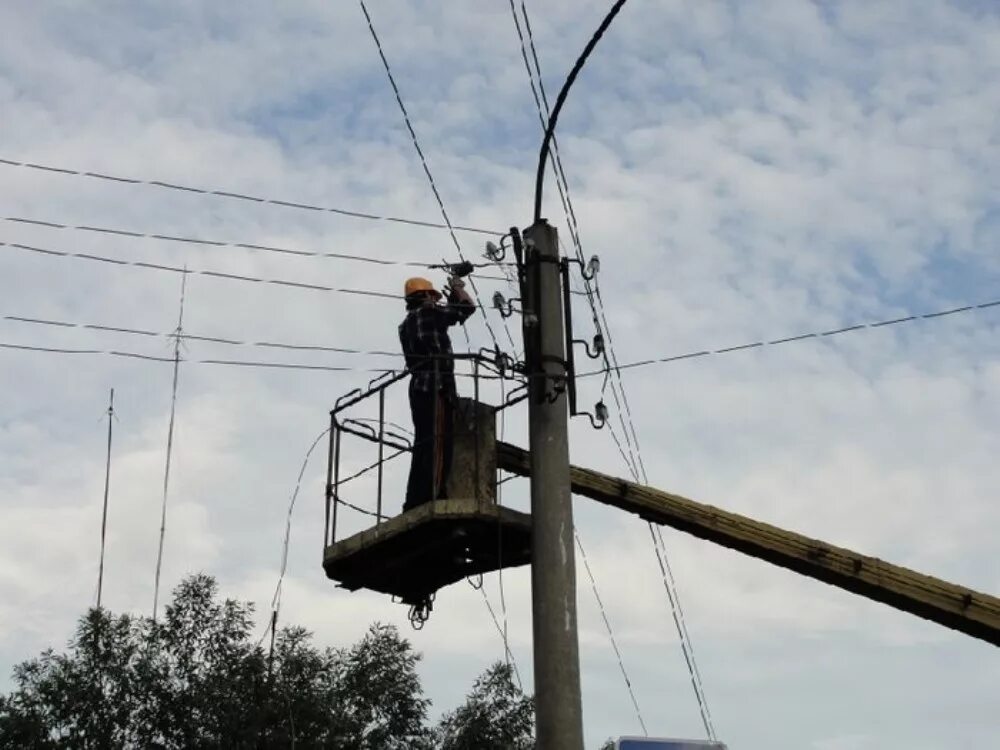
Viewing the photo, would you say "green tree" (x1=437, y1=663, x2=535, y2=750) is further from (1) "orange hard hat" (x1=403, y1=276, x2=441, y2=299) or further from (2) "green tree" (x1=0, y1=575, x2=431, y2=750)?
(1) "orange hard hat" (x1=403, y1=276, x2=441, y2=299)

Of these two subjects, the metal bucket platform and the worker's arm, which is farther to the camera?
the worker's arm

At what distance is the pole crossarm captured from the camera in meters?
12.3

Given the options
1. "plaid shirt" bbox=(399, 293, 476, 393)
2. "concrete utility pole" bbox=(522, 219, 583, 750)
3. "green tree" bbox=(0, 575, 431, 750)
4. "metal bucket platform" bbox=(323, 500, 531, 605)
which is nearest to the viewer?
"concrete utility pole" bbox=(522, 219, 583, 750)

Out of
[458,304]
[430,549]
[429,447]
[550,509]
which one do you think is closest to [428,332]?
[458,304]

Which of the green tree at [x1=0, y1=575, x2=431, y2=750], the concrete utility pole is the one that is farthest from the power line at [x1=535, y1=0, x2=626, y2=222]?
the green tree at [x1=0, y1=575, x2=431, y2=750]

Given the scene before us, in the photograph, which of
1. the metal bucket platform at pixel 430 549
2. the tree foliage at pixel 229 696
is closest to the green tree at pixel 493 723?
the tree foliage at pixel 229 696

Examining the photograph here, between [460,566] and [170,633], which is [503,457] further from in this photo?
[170,633]

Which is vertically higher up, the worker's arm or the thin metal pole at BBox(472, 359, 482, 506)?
the worker's arm

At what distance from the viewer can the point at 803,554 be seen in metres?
12.8

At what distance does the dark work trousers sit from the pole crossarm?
1.94 ft

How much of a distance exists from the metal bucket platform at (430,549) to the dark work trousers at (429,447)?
0.39 metres

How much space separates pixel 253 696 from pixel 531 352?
14.2 m

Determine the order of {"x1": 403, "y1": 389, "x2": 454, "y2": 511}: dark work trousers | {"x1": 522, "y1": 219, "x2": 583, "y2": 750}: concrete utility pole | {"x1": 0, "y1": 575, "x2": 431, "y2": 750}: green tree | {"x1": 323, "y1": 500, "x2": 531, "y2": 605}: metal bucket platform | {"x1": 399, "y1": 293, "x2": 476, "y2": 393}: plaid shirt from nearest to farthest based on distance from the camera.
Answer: {"x1": 522, "y1": 219, "x2": 583, "y2": 750}: concrete utility pole → {"x1": 323, "y1": 500, "x2": 531, "y2": 605}: metal bucket platform → {"x1": 403, "y1": 389, "x2": 454, "y2": 511}: dark work trousers → {"x1": 399, "y1": 293, "x2": 476, "y2": 393}: plaid shirt → {"x1": 0, "y1": 575, "x2": 431, "y2": 750}: green tree

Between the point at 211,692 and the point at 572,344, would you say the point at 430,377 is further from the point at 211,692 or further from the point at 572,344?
the point at 211,692
